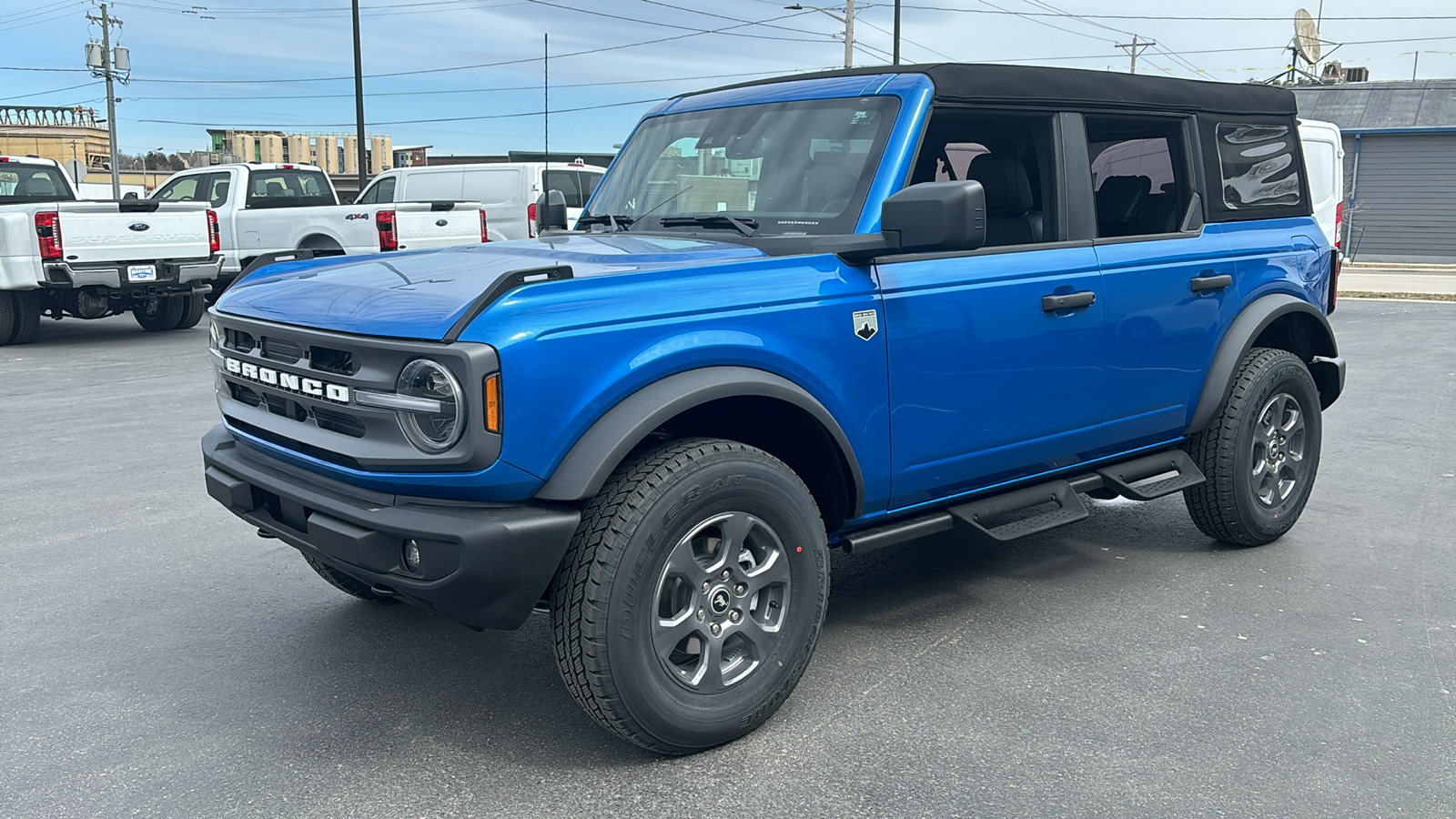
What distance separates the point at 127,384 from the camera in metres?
10.7

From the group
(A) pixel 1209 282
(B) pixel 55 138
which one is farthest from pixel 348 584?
(B) pixel 55 138

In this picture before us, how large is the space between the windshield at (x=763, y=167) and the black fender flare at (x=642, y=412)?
0.73 m

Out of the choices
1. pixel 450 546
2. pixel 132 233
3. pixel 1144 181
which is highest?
pixel 1144 181

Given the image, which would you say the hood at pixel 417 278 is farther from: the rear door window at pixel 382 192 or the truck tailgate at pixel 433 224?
the rear door window at pixel 382 192

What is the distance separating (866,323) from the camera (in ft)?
12.2

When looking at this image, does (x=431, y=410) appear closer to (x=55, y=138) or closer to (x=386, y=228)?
(x=386, y=228)

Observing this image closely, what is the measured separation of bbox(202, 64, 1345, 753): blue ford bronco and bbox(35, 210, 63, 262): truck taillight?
9.90 meters

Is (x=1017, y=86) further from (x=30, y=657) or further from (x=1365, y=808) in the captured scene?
(x=30, y=657)

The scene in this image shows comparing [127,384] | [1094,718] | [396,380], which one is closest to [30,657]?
[396,380]

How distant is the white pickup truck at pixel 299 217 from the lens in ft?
51.5

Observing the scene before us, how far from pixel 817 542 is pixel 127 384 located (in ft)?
29.9

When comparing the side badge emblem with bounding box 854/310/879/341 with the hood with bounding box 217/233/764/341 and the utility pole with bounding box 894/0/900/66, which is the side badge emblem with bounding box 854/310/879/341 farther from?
the utility pole with bounding box 894/0/900/66

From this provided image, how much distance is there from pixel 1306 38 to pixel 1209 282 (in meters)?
41.0

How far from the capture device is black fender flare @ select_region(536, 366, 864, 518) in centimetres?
308
